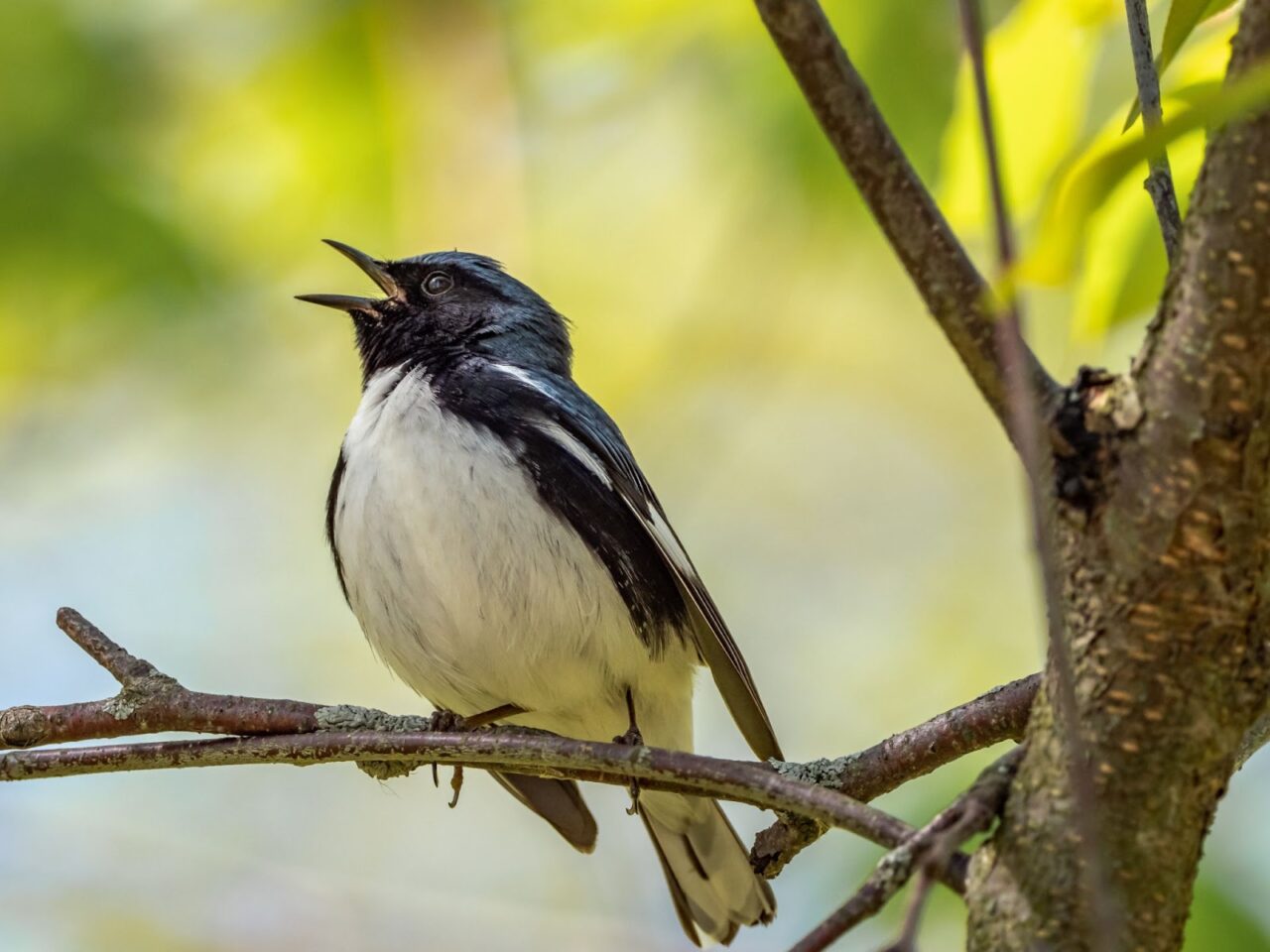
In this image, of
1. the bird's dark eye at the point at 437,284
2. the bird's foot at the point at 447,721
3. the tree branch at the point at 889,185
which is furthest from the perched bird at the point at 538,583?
the tree branch at the point at 889,185

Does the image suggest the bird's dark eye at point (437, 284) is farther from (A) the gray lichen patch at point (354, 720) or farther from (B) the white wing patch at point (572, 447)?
(A) the gray lichen patch at point (354, 720)

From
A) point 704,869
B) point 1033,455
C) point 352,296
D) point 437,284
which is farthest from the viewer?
point 437,284

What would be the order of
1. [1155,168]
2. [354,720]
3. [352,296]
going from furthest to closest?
[352,296]
[354,720]
[1155,168]

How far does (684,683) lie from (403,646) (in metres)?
0.84

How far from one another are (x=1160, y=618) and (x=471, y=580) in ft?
7.58

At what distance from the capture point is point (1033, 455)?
1.28 m

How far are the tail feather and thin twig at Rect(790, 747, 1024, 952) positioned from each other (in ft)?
8.35

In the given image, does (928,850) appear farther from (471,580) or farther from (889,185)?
(471,580)

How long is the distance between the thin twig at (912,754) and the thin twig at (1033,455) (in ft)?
2.76

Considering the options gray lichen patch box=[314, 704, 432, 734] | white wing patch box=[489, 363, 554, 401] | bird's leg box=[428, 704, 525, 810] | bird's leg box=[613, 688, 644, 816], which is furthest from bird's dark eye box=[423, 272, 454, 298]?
gray lichen patch box=[314, 704, 432, 734]

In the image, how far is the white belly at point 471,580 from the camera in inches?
147

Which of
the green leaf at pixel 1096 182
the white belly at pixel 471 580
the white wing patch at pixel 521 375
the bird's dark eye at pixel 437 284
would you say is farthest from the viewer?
the bird's dark eye at pixel 437 284

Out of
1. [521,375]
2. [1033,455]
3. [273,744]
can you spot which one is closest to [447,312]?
[521,375]

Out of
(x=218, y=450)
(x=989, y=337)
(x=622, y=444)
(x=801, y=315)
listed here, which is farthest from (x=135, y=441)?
(x=989, y=337)
